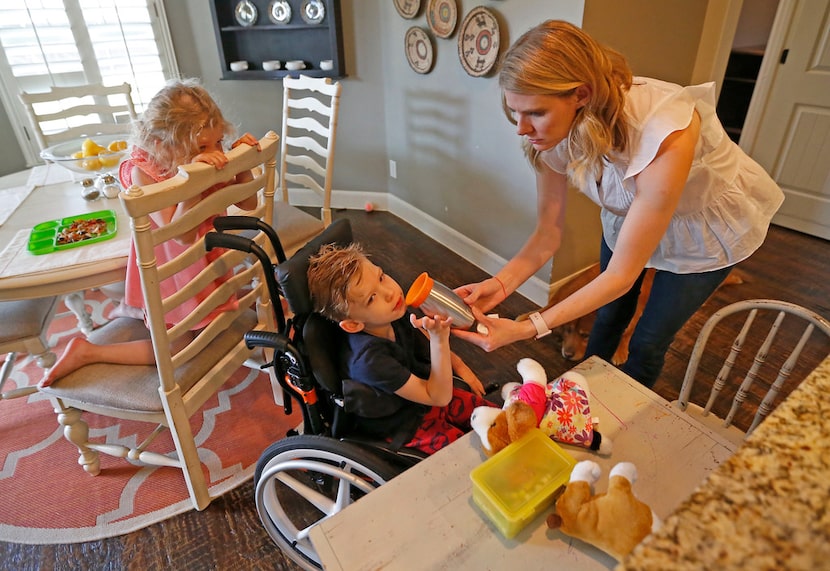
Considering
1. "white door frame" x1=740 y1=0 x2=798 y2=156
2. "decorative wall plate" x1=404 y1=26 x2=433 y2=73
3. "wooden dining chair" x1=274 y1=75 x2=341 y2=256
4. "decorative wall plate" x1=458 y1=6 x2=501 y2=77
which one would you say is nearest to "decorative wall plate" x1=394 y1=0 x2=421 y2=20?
"decorative wall plate" x1=404 y1=26 x2=433 y2=73

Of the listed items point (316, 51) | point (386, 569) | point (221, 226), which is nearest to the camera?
point (386, 569)

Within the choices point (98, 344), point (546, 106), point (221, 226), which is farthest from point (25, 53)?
point (546, 106)

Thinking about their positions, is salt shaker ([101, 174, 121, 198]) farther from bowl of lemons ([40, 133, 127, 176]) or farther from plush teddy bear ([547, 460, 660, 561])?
plush teddy bear ([547, 460, 660, 561])

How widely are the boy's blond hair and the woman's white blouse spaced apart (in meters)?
0.57

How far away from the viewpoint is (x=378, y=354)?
44.4 inches

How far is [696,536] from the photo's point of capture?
1.18 feet

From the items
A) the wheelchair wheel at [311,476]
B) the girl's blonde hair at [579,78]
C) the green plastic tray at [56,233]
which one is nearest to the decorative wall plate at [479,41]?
the girl's blonde hair at [579,78]

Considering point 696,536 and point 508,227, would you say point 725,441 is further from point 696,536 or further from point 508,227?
point 508,227

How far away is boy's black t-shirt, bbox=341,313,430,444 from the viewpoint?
111cm

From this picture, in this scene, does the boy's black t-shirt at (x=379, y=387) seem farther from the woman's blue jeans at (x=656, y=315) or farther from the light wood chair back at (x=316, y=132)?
the light wood chair back at (x=316, y=132)

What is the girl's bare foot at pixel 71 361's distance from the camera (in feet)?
4.54

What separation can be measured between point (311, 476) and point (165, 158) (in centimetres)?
106

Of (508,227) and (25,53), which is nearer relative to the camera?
(508,227)

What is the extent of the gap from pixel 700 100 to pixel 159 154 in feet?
5.01
